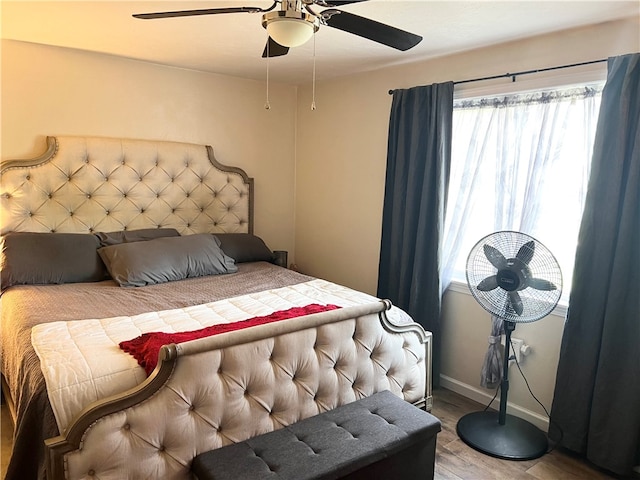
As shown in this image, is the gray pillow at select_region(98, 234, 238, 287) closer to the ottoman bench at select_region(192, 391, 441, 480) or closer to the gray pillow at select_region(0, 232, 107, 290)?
the gray pillow at select_region(0, 232, 107, 290)

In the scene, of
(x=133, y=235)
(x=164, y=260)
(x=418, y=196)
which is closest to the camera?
(x=164, y=260)

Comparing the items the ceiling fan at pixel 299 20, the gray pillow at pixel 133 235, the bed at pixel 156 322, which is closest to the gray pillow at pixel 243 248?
the bed at pixel 156 322

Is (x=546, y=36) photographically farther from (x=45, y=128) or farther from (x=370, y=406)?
(x=45, y=128)

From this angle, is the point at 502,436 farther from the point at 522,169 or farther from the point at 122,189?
the point at 122,189

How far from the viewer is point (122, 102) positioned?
3.16 metres

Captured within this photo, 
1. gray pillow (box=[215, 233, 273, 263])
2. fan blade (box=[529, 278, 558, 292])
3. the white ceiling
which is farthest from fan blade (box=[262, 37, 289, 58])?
gray pillow (box=[215, 233, 273, 263])

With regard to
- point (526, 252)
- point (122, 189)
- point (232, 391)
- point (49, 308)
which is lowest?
point (232, 391)

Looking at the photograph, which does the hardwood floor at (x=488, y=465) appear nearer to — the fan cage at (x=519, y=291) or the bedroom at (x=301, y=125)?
the bedroom at (x=301, y=125)

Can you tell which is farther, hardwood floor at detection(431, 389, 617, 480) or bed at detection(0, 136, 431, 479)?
hardwood floor at detection(431, 389, 617, 480)

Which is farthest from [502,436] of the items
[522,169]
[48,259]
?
Result: [48,259]

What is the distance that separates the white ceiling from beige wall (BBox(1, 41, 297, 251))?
0.13 meters

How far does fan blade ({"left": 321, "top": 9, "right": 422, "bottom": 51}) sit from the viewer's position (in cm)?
161

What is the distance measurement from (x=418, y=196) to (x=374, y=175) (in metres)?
0.50

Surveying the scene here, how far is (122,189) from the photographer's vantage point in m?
3.17
